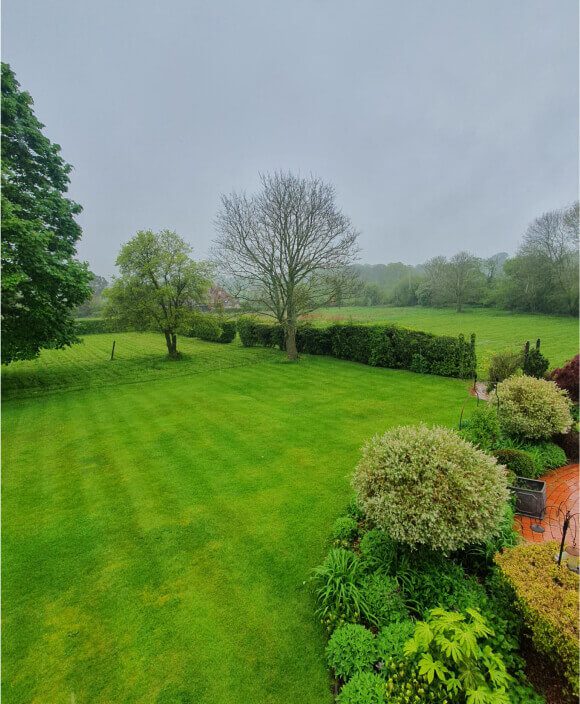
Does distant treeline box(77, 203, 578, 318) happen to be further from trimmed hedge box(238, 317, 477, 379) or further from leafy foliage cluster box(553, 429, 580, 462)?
leafy foliage cluster box(553, 429, 580, 462)

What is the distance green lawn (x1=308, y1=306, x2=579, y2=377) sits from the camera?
59.0 feet

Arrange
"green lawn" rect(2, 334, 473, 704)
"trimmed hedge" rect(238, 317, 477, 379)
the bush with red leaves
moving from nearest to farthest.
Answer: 1. "green lawn" rect(2, 334, 473, 704)
2. the bush with red leaves
3. "trimmed hedge" rect(238, 317, 477, 379)

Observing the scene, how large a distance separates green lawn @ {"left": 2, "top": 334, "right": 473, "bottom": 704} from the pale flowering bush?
5.04 ft

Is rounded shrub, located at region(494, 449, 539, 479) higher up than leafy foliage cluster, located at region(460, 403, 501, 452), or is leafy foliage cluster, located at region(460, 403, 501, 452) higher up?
leafy foliage cluster, located at region(460, 403, 501, 452)

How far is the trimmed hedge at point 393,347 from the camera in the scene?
15.0 meters

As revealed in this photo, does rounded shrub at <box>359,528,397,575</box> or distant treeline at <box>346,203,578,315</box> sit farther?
distant treeline at <box>346,203,578,315</box>

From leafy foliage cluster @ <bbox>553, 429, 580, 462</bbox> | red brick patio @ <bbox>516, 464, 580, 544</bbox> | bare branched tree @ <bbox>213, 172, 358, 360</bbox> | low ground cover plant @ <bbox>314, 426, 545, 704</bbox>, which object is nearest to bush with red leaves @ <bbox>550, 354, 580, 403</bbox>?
leafy foliage cluster @ <bbox>553, 429, 580, 462</bbox>

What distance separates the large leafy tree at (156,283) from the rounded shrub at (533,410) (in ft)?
60.3

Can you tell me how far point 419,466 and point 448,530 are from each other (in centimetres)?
74

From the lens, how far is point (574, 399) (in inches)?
398

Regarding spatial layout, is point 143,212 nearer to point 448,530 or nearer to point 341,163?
point 341,163

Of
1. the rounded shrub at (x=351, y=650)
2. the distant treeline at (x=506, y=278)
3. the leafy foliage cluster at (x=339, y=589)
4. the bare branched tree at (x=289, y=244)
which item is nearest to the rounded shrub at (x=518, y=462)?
the leafy foliage cluster at (x=339, y=589)

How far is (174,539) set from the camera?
17.4 feet

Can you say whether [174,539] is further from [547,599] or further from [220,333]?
[220,333]
